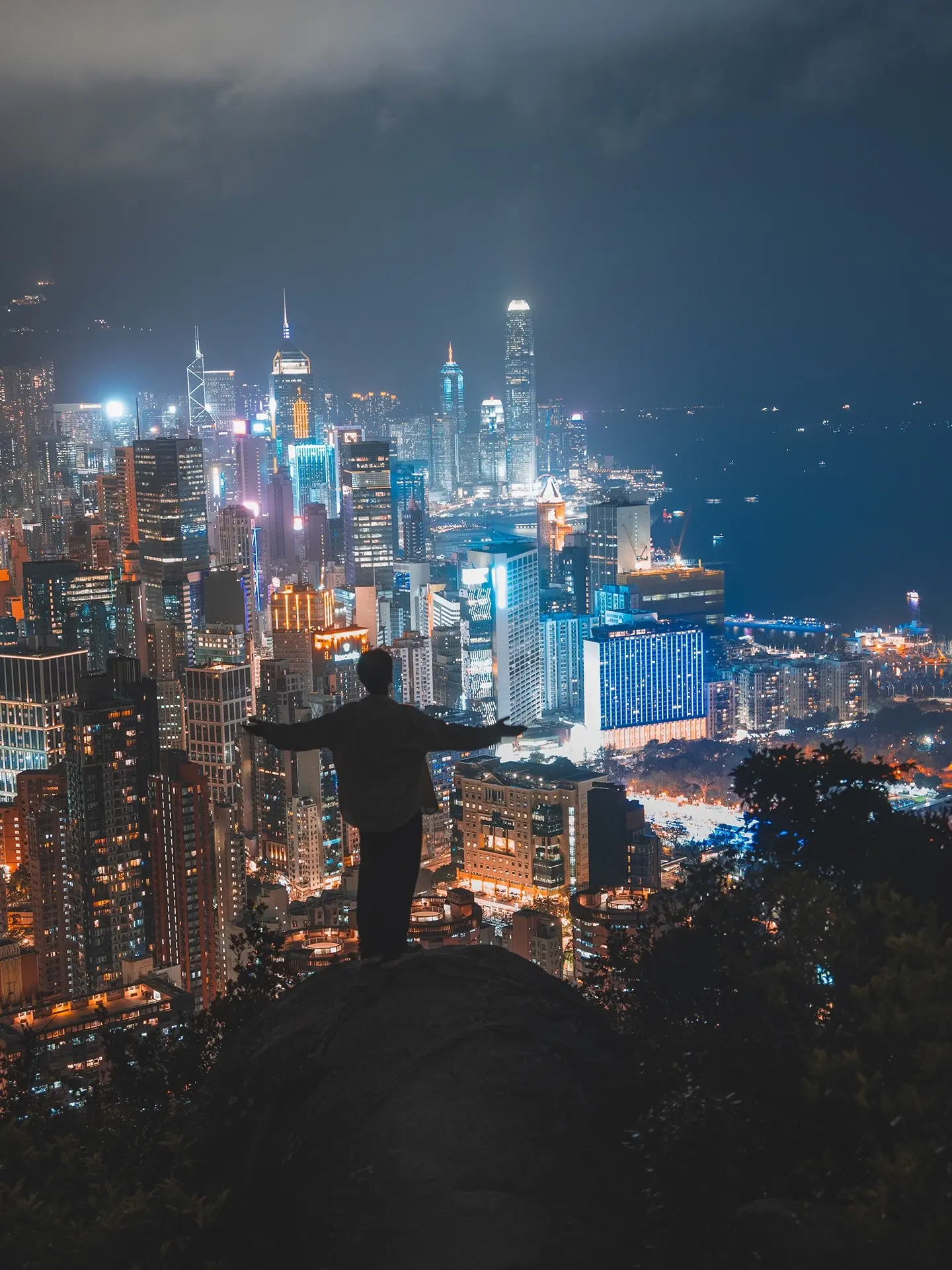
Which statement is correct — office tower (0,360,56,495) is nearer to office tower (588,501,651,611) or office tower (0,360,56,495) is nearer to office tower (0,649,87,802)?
office tower (0,649,87,802)

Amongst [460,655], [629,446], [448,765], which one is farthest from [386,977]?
[629,446]

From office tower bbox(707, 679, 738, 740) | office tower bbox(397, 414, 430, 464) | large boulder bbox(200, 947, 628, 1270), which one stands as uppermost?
office tower bbox(397, 414, 430, 464)

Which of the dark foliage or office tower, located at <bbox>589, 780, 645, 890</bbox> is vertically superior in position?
the dark foliage

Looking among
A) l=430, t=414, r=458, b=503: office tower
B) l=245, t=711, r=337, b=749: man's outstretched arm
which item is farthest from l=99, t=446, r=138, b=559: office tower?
l=245, t=711, r=337, b=749: man's outstretched arm

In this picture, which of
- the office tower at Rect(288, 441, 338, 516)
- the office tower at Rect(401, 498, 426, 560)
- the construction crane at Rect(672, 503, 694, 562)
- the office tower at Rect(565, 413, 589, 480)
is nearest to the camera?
the construction crane at Rect(672, 503, 694, 562)

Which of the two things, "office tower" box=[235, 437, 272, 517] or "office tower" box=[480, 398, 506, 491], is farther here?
"office tower" box=[480, 398, 506, 491]

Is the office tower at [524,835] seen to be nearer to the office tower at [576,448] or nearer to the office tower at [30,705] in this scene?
the office tower at [30,705]

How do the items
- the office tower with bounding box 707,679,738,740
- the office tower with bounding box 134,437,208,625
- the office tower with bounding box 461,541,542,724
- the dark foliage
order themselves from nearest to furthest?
the dark foliage, the office tower with bounding box 707,679,738,740, the office tower with bounding box 461,541,542,724, the office tower with bounding box 134,437,208,625

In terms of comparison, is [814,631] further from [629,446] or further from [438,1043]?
[438,1043]
